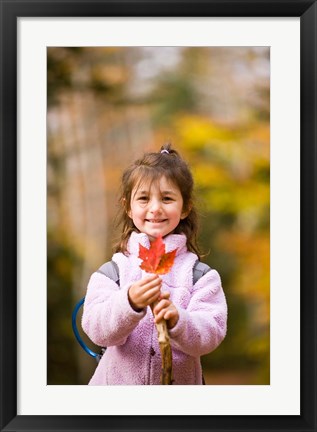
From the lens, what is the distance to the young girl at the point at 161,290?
200 centimetres

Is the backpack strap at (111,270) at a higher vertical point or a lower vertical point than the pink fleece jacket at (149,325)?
higher

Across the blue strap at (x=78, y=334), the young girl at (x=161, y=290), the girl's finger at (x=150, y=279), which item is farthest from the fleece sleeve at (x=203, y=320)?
the blue strap at (x=78, y=334)

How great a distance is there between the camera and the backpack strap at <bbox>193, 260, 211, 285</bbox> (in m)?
2.06

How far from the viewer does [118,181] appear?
211cm

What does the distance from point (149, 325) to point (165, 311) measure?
0.38 ft

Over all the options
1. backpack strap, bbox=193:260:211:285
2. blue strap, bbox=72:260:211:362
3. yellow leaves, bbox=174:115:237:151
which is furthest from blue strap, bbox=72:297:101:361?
yellow leaves, bbox=174:115:237:151

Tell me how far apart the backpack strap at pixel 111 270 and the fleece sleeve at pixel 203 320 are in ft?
0.62

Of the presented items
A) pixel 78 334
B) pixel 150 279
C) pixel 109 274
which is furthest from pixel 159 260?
pixel 78 334

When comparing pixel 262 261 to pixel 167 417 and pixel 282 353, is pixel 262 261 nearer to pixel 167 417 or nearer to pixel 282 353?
pixel 282 353

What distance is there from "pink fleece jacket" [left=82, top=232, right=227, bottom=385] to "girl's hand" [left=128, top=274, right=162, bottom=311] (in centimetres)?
6

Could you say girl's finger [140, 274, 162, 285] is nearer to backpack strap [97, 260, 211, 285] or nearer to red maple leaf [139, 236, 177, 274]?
red maple leaf [139, 236, 177, 274]

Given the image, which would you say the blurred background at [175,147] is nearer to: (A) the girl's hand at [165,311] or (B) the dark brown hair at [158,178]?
(B) the dark brown hair at [158,178]

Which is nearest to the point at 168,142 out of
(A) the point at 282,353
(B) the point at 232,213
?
(B) the point at 232,213

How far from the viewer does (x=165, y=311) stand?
6.29ft
